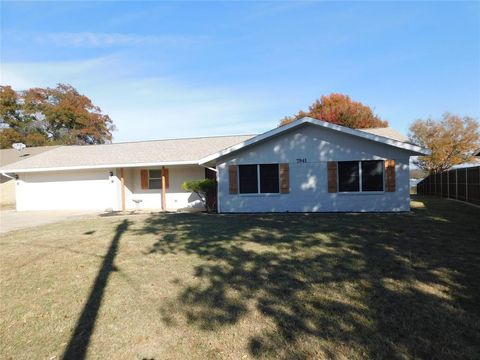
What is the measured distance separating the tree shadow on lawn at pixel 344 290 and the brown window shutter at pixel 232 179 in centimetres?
576

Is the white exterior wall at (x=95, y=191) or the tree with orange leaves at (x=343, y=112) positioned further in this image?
the tree with orange leaves at (x=343, y=112)

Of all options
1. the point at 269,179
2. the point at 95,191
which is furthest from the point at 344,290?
the point at 95,191

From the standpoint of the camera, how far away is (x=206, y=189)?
53.1ft

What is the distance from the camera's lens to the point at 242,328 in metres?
4.04

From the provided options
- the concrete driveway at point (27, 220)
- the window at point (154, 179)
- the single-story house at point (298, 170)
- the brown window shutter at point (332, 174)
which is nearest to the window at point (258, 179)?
the single-story house at point (298, 170)

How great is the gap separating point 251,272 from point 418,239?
4.19 m

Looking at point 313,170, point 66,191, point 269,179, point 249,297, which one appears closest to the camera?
point 249,297

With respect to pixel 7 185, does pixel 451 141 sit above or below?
above

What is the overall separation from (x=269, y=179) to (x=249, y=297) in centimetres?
998

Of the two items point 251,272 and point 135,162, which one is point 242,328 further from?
point 135,162

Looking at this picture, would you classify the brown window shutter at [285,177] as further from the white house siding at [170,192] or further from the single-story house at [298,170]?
the white house siding at [170,192]

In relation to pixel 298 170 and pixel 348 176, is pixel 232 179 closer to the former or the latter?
pixel 298 170

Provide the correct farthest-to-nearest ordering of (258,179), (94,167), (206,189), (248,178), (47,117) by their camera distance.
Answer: (47,117) < (94,167) < (206,189) < (248,178) < (258,179)

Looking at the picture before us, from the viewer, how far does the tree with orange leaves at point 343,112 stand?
36.1 metres
